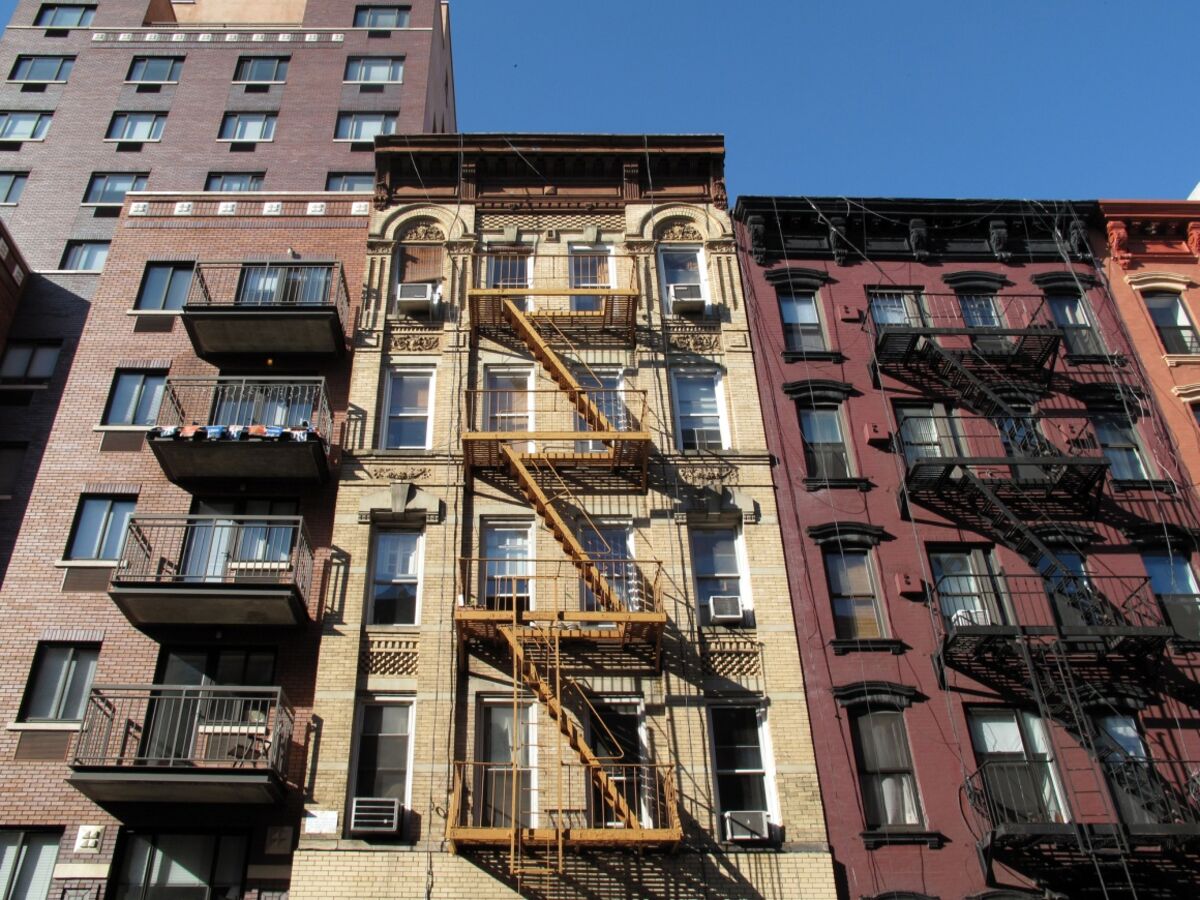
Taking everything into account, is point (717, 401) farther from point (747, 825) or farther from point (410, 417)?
point (747, 825)

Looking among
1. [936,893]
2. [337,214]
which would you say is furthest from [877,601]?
[337,214]

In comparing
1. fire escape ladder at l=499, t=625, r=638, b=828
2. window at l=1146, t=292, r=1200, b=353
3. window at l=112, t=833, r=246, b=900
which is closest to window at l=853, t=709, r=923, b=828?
fire escape ladder at l=499, t=625, r=638, b=828

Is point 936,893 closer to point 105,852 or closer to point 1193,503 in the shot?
point 1193,503

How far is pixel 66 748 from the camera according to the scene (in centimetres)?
1642

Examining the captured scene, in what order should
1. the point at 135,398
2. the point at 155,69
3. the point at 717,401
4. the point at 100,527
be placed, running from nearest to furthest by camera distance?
the point at 100,527
the point at 135,398
the point at 717,401
the point at 155,69

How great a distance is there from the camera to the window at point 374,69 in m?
36.3

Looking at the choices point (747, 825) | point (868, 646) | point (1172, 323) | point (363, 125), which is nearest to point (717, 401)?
point (868, 646)

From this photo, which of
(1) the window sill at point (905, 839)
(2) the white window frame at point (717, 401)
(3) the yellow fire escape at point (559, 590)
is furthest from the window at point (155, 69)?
(1) the window sill at point (905, 839)

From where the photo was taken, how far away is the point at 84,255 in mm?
28641

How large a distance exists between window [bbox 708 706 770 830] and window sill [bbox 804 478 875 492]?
4.49 m

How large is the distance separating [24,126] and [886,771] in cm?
3225

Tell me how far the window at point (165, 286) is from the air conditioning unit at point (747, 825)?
15.1 metres

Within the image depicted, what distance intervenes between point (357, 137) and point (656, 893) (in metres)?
26.5

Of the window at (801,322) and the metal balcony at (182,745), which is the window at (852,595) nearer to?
the window at (801,322)
